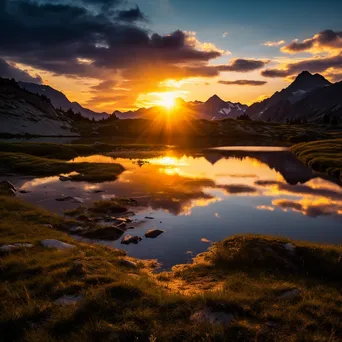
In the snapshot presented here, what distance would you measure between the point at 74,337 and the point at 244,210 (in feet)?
86.1

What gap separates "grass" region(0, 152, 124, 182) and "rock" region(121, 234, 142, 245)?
27109mm

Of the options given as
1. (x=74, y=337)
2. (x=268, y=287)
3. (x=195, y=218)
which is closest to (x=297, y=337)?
(x=268, y=287)

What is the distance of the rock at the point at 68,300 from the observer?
33.6 ft

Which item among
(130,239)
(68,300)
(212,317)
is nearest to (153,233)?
(130,239)

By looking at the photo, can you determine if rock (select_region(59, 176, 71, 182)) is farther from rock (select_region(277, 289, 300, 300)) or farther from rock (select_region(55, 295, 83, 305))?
rock (select_region(277, 289, 300, 300))

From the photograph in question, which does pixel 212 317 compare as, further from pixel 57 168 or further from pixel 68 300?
pixel 57 168

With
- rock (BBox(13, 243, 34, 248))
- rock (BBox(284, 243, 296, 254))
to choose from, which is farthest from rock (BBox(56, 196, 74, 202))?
rock (BBox(284, 243, 296, 254))

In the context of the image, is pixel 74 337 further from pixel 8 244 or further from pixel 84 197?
pixel 84 197

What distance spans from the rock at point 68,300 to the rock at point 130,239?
11.1 metres

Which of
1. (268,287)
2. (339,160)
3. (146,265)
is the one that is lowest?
(146,265)

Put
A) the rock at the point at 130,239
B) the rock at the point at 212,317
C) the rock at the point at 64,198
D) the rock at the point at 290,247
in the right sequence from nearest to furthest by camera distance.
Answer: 1. the rock at the point at 212,317
2. the rock at the point at 290,247
3. the rock at the point at 130,239
4. the rock at the point at 64,198

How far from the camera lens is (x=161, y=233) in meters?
23.9

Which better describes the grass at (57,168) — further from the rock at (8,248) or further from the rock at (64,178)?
the rock at (8,248)

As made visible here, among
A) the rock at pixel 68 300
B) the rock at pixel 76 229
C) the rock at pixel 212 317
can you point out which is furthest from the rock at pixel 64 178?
the rock at pixel 212 317
